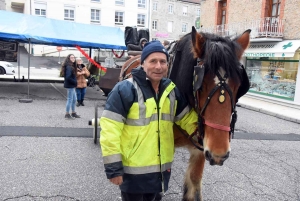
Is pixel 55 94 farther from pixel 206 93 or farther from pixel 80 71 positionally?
pixel 206 93

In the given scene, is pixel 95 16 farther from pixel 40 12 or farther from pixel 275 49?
→ pixel 275 49

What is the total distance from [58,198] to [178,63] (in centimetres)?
224

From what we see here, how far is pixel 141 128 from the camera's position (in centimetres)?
207

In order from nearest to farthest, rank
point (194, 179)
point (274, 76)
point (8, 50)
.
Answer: point (194, 179) < point (8, 50) < point (274, 76)

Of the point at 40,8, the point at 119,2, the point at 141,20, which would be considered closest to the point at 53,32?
the point at 40,8

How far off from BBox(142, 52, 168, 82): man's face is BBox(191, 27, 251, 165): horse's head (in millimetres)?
277

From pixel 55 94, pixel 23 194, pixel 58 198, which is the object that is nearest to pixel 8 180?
pixel 23 194

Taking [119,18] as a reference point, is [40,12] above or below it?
below

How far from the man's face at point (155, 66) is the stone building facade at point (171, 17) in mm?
38612

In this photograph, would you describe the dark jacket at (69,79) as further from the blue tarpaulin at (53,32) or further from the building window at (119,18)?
the building window at (119,18)

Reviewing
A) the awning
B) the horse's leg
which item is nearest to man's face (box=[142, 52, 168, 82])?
the horse's leg

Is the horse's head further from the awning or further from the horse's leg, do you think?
the awning

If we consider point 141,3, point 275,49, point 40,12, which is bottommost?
point 275,49

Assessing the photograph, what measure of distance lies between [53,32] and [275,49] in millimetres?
10352
